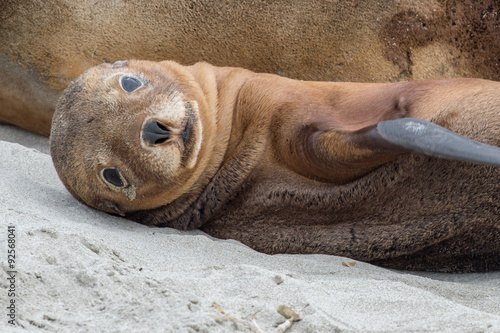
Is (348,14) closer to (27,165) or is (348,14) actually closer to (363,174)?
(363,174)

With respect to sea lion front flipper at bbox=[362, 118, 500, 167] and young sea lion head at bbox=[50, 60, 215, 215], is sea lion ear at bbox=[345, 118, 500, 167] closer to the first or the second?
sea lion front flipper at bbox=[362, 118, 500, 167]

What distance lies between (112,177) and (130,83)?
0.54 m

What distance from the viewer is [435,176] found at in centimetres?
367

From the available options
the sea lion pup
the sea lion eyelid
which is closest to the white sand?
the sea lion pup

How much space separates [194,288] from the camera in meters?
2.82

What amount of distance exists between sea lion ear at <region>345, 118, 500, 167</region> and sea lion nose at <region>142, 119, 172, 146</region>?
105cm

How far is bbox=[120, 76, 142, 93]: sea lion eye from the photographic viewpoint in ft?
13.4

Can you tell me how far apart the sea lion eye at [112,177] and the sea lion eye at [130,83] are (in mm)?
457

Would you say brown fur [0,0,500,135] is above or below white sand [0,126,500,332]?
above

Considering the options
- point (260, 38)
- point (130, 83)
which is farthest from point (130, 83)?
point (260, 38)

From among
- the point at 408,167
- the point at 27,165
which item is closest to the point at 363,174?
the point at 408,167

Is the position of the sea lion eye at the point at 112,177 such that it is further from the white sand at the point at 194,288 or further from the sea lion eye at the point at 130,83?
the sea lion eye at the point at 130,83

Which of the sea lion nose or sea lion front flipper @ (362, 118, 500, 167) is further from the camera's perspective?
the sea lion nose

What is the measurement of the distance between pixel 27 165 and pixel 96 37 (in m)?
1.25
